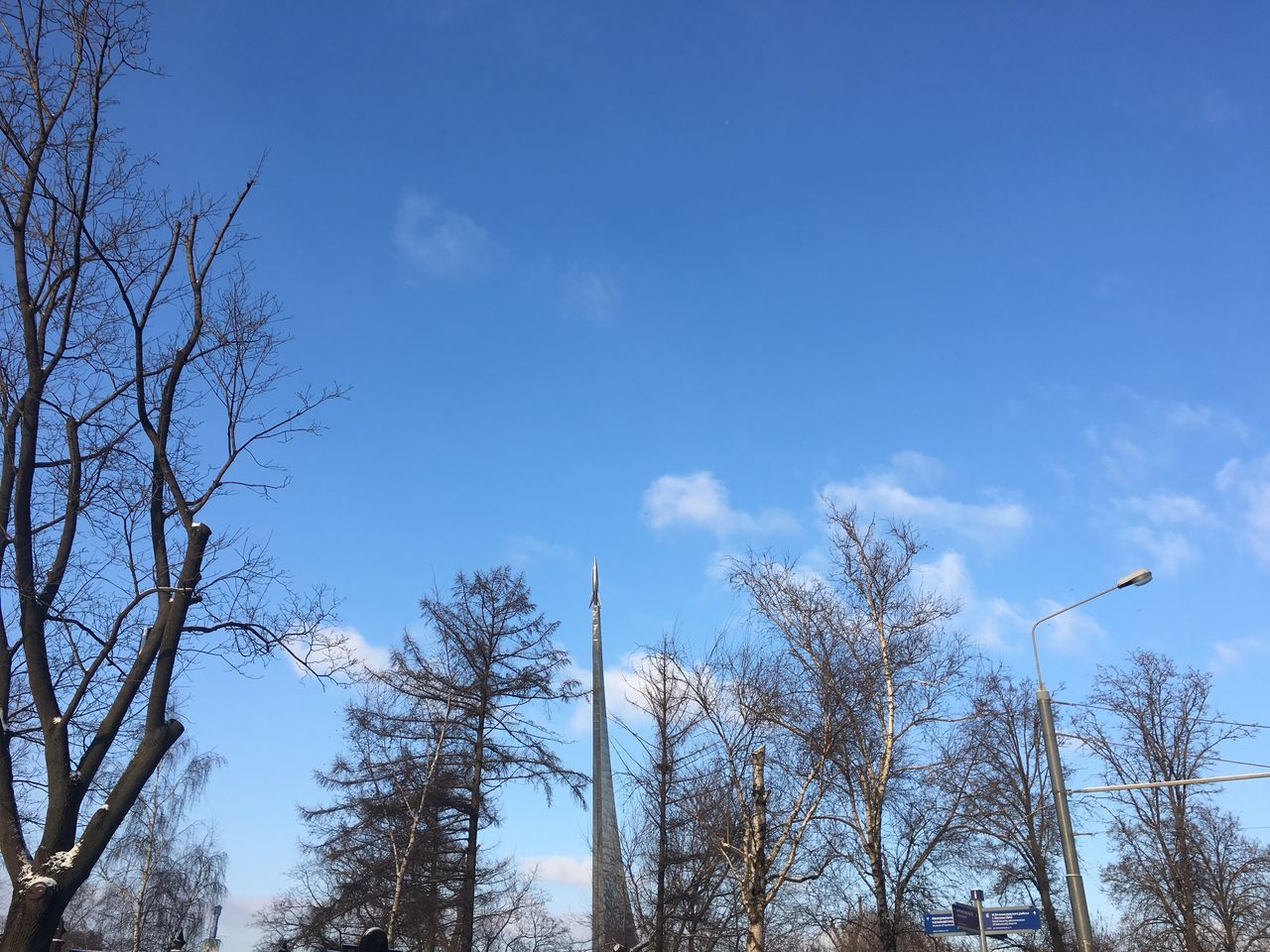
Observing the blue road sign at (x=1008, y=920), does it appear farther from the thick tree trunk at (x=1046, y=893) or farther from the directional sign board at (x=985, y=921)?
the thick tree trunk at (x=1046, y=893)

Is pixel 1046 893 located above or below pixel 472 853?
below

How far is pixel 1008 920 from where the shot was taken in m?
15.9

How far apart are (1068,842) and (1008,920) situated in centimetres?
355

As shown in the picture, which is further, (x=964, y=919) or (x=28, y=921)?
(x=964, y=919)

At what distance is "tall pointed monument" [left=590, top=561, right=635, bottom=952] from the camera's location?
20086mm

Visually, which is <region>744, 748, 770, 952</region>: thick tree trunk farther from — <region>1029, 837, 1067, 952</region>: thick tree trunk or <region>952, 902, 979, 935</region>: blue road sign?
<region>1029, 837, 1067, 952</region>: thick tree trunk

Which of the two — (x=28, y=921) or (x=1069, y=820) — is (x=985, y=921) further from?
(x=28, y=921)

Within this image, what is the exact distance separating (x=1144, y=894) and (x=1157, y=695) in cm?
523

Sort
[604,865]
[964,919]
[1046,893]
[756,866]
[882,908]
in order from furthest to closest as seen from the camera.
A: [1046,893]
[604,865]
[882,908]
[964,919]
[756,866]

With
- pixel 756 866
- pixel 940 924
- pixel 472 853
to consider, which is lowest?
pixel 940 924

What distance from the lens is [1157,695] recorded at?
27125mm

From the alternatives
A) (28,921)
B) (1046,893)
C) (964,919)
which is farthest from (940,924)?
(1046,893)

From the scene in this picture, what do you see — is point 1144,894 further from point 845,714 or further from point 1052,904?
point 845,714

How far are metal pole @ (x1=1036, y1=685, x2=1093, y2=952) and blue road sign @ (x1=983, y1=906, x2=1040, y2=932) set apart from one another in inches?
92.1
